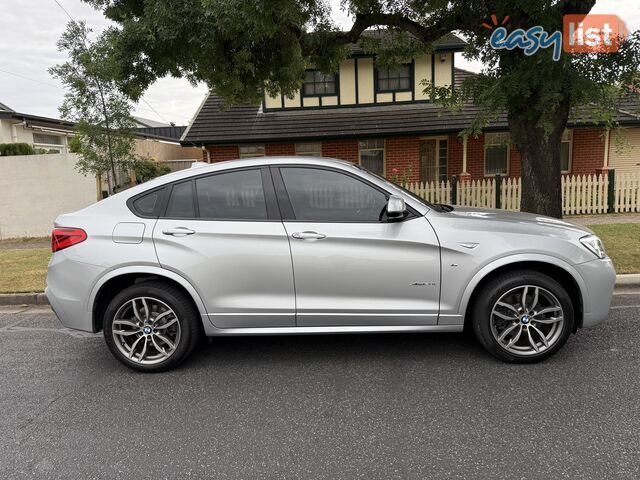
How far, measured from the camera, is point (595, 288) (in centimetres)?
381

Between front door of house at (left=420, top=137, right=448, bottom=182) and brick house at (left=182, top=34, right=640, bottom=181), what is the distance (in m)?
0.03

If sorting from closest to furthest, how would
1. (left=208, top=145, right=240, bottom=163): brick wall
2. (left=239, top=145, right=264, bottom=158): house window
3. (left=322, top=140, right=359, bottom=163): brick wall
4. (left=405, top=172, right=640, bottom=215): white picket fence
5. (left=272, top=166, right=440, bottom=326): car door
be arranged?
(left=272, top=166, right=440, bottom=326): car door < (left=405, top=172, right=640, bottom=215): white picket fence < (left=322, top=140, right=359, bottom=163): brick wall < (left=208, top=145, right=240, bottom=163): brick wall < (left=239, top=145, right=264, bottom=158): house window

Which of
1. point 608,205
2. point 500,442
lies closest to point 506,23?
point 500,442


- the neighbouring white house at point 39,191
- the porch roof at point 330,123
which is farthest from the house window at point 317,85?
the neighbouring white house at point 39,191

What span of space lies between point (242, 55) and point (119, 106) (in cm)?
547

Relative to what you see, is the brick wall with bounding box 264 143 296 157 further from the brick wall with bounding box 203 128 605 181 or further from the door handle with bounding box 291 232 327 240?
the door handle with bounding box 291 232 327 240

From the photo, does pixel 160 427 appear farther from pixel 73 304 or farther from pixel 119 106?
pixel 119 106

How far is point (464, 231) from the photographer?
3.80 m

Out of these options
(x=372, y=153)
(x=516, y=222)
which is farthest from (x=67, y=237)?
(x=372, y=153)

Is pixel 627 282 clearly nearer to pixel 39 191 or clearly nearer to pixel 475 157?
pixel 475 157

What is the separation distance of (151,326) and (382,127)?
39.7 ft

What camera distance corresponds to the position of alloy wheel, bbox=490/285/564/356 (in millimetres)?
3797

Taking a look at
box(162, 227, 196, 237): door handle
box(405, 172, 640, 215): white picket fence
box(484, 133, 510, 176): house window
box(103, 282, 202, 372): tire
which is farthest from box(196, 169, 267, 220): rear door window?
box(484, 133, 510, 176): house window

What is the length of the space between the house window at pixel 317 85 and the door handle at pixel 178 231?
512 inches
